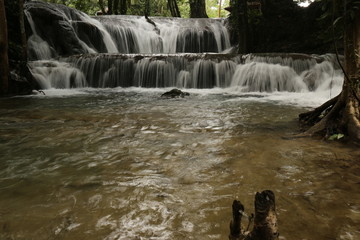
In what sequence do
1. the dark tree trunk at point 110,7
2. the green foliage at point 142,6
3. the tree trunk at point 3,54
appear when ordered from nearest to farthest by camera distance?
the tree trunk at point 3,54 → the dark tree trunk at point 110,7 → the green foliage at point 142,6

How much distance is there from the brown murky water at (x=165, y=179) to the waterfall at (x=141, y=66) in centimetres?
611

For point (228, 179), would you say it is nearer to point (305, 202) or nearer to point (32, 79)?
point (305, 202)

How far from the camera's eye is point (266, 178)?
2742mm

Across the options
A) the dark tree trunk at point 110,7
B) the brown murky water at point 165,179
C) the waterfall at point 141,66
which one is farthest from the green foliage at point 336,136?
the dark tree trunk at point 110,7

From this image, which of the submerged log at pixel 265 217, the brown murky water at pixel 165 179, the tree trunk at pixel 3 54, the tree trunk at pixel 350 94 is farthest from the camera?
the tree trunk at pixel 3 54

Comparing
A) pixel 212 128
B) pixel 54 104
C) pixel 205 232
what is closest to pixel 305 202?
pixel 205 232

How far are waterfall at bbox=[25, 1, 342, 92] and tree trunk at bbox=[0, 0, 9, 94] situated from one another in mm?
2049

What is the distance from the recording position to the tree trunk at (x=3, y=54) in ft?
26.4

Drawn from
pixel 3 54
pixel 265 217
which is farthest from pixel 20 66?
pixel 265 217

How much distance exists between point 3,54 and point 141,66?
515 cm

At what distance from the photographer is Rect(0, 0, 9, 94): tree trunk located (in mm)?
8035

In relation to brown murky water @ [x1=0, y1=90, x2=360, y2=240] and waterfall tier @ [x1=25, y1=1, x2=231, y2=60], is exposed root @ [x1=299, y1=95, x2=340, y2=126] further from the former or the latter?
waterfall tier @ [x1=25, y1=1, x2=231, y2=60]

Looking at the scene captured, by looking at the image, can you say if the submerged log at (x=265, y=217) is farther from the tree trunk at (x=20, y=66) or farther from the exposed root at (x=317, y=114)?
the tree trunk at (x=20, y=66)

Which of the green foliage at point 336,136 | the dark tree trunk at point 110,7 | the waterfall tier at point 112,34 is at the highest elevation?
the dark tree trunk at point 110,7
